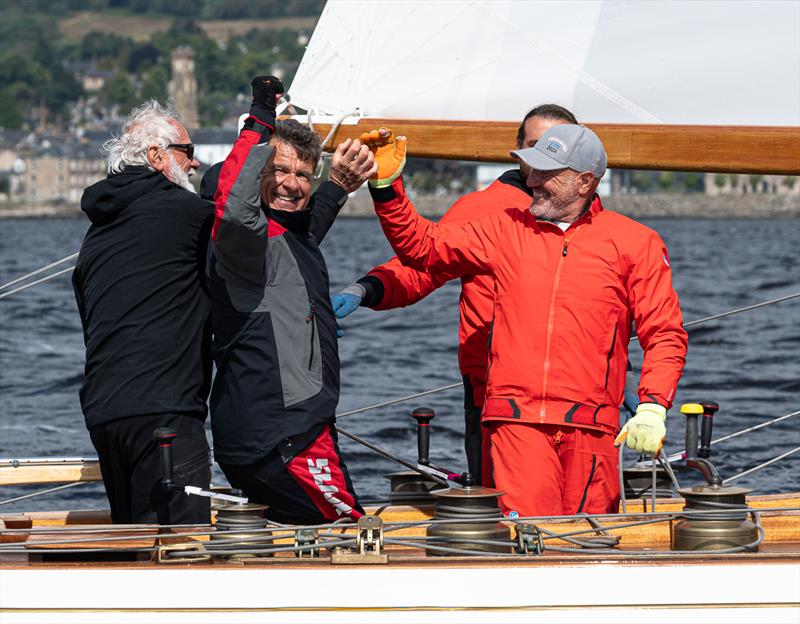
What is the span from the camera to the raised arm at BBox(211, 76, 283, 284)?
4020 mm

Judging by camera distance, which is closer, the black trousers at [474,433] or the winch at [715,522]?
the winch at [715,522]

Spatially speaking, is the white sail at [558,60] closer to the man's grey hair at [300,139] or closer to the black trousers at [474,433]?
the black trousers at [474,433]

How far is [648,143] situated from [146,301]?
6.18 feet

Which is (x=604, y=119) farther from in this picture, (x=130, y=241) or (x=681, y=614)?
(x=681, y=614)

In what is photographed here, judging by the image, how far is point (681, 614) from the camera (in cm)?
375

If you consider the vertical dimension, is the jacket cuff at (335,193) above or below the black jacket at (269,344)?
above

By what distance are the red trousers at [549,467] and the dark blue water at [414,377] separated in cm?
443

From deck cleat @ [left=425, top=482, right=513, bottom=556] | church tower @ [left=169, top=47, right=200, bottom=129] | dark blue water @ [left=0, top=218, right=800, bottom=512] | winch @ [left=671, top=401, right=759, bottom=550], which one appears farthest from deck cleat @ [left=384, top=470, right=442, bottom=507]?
church tower @ [left=169, top=47, right=200, bottom=129]

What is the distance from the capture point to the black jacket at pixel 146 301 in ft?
14.8

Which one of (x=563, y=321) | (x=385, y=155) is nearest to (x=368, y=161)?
(x=385, y=155)

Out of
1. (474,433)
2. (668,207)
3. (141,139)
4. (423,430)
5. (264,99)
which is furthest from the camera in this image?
(668,207)

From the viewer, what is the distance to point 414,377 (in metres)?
16.2

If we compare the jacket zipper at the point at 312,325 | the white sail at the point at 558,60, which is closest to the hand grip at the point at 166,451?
the jacket zipper at the point at 312,325

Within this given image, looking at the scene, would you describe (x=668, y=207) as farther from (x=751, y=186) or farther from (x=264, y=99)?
(x=264, y=99)
